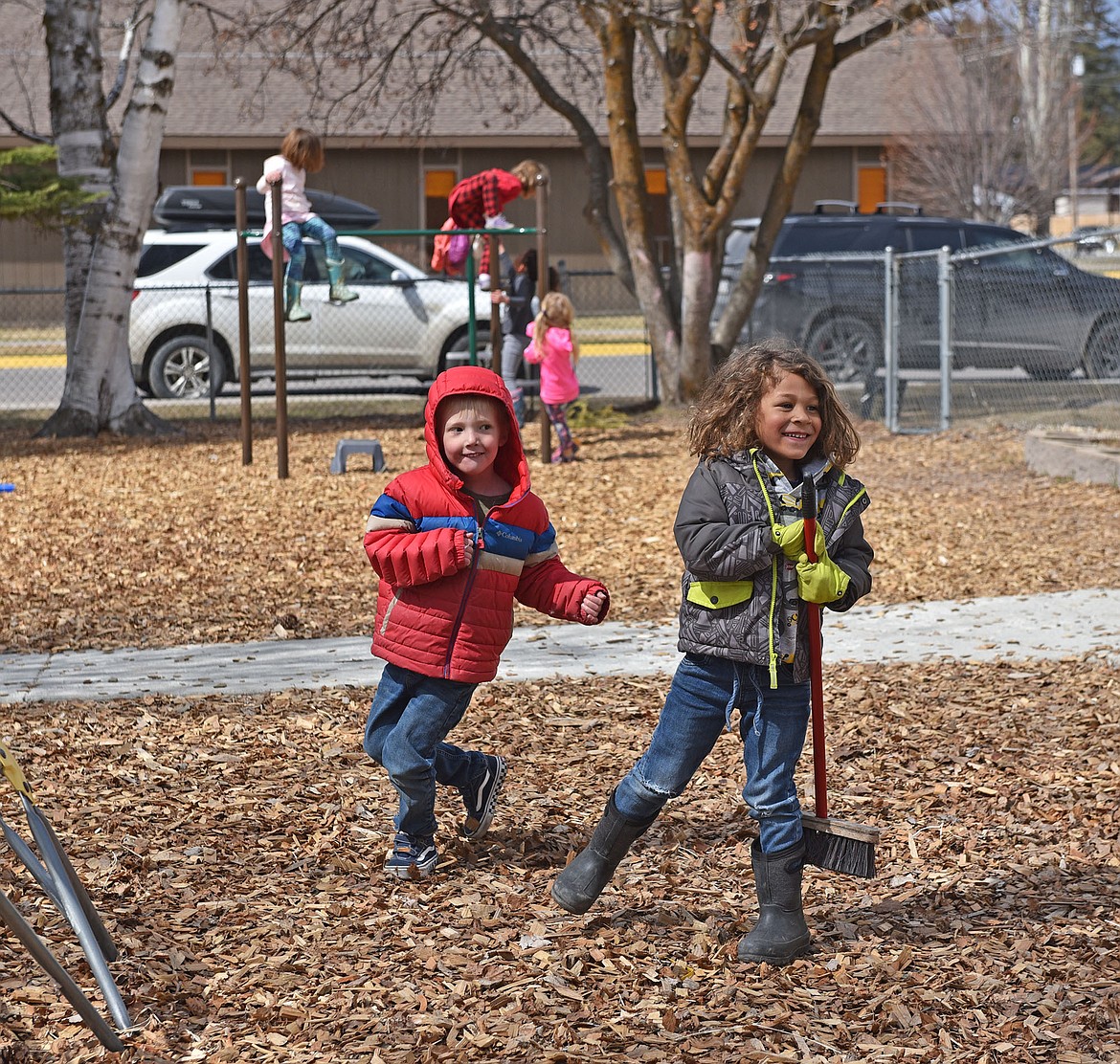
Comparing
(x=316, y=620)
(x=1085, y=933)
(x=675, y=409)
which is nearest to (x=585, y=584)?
(x=1085, y=933)

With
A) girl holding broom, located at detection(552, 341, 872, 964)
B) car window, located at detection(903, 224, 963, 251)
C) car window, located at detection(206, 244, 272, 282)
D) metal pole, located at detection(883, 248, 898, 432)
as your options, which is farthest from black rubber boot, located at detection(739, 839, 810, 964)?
car window, located at detection(903, 224, 963, 251)

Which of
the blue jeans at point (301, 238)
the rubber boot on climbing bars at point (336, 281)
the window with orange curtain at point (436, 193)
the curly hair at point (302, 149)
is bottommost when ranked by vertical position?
the rubber boot on climbing bars at point (336, 281)

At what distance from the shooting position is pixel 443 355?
16.4 metres

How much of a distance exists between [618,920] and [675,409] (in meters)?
12.0

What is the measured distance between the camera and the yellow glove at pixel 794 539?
3.56 meters

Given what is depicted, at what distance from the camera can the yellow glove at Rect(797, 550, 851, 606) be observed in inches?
140

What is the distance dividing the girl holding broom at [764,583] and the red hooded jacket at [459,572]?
1.42ft

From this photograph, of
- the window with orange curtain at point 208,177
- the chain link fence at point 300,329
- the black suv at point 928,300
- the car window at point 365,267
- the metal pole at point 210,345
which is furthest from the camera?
the window with orange curtain at point 208,177

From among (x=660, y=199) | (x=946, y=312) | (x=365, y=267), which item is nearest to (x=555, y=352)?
(x=946, y=312)

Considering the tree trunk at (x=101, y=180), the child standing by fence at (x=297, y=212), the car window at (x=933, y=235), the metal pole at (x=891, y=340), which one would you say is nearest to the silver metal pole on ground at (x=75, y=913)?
the child standing by fence at (x=297, y=212)

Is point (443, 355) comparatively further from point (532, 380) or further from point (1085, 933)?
point (1085, 933)

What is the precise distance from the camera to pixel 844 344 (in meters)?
15.7

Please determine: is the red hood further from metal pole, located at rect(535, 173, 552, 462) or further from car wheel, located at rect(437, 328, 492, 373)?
car wheel, located at rect(437, 328, 492, 373)

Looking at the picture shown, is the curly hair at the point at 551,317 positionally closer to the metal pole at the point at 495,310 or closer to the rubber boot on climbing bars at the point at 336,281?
the metal pole at the point at 495,310
